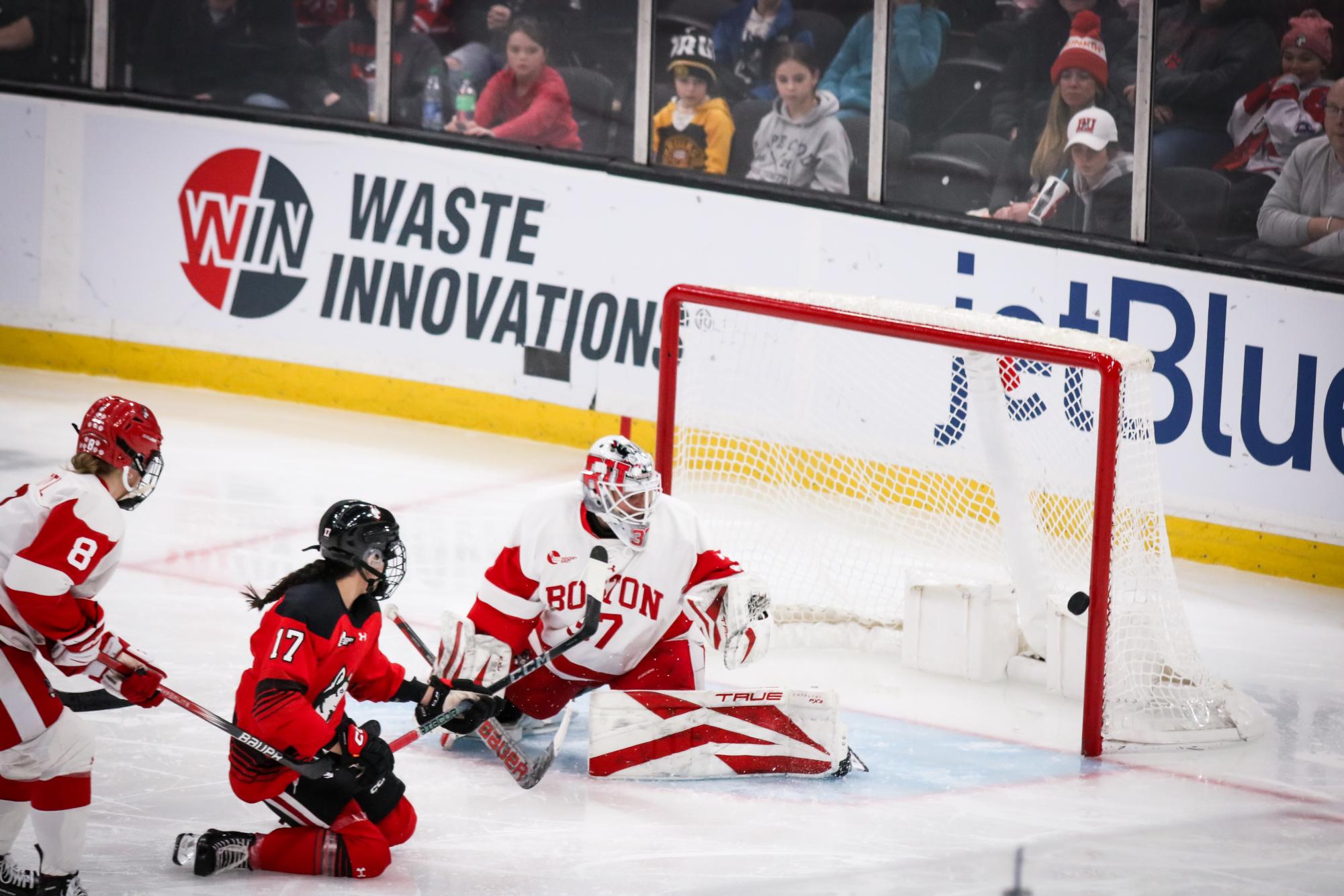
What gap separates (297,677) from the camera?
12.5 ft

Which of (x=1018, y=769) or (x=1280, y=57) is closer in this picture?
(x=1018, y=769)

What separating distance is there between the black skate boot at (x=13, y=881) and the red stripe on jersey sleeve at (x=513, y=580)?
126 cm

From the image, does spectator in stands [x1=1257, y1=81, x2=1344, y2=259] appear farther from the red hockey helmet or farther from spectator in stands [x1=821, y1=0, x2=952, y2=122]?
the red hockey helmet

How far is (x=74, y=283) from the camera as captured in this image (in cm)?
860

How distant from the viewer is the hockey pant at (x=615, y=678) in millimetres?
4770

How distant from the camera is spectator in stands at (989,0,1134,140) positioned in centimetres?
677

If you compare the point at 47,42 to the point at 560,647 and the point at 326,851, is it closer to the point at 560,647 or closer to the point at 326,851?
the point at 560,647

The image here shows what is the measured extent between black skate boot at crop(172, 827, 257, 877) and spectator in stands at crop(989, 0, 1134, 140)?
13.9 ft

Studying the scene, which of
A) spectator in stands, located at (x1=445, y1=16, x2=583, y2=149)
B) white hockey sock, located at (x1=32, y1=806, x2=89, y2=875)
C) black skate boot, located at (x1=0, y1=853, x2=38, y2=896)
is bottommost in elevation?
black skate boot, located at (x1=0, y1=853, x2=38, y2=896)

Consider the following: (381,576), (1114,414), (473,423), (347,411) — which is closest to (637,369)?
(473,423)

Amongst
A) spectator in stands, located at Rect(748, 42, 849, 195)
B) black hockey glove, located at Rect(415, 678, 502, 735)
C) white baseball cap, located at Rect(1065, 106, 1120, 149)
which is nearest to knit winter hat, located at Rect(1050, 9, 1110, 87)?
white baseball cap, located at Rect(1065, 106, 1120, 149)

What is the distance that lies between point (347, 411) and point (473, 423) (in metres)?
0.61

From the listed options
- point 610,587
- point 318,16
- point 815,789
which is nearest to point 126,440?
point 610,587

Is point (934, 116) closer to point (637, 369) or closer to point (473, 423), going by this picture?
point (637, 369)
